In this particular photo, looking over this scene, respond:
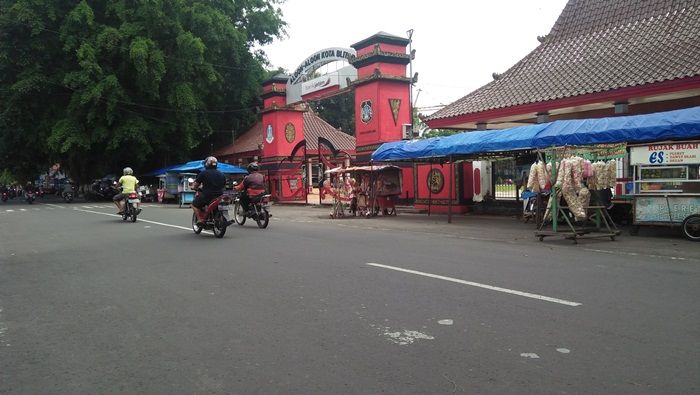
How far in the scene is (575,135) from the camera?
1185 centimetres

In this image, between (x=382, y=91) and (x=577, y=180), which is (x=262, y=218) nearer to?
(x=577, y=180)

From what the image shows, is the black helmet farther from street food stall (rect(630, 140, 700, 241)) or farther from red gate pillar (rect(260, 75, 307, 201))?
red gate pillar (rect(260, 75, 307, 201))

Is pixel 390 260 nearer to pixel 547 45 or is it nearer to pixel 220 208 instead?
pixel 220 208

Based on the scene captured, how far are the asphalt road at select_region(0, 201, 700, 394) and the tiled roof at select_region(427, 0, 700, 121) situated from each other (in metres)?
6.92

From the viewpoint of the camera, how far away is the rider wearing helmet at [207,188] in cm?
1146

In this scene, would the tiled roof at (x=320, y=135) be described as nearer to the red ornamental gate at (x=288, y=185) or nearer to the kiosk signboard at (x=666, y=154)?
the red ornamental gate at (x=288, y=185)

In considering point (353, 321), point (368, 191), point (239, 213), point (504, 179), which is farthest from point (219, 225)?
point (504, 179)

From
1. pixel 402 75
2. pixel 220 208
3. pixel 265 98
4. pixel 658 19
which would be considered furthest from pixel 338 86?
pixel 220 208

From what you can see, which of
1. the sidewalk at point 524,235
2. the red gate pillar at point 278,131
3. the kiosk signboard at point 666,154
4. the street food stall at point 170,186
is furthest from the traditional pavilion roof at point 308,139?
the kiosk signboard at point 666,154

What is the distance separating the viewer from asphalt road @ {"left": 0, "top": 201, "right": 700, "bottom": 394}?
3504 mm

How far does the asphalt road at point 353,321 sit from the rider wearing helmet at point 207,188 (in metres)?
2.48

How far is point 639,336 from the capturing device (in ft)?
14.0

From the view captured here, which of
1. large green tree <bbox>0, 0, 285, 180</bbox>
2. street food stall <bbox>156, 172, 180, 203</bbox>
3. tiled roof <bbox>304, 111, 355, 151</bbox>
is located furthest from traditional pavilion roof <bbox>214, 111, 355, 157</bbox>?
street food stall <bbox>156, 172, 180, 203</bbox>

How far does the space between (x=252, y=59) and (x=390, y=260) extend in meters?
35.0
